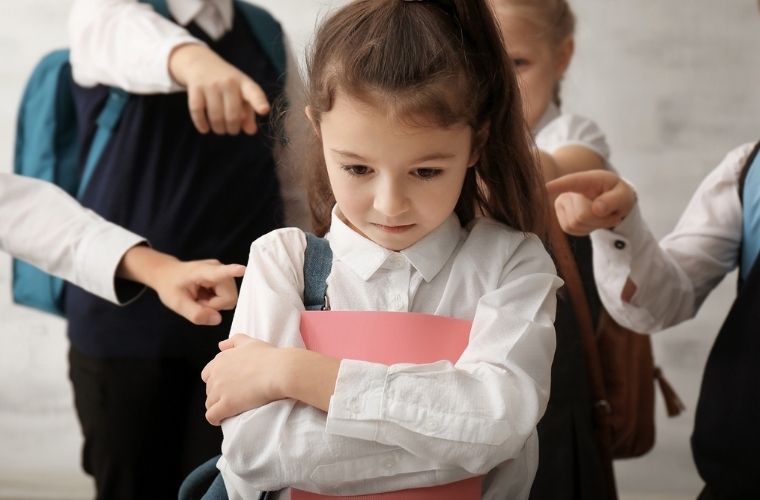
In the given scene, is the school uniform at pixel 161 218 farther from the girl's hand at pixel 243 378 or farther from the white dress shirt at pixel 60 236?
the girl's hand at pixel 243 378

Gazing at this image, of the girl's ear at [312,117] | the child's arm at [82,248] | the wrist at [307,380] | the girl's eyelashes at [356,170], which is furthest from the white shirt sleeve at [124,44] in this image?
the wrist at [307,380]

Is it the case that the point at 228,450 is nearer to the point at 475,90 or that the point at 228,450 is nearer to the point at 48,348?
the point at 475,90

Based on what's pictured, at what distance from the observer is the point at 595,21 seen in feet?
6.97

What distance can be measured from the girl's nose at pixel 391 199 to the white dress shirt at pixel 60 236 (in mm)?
410

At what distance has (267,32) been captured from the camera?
5.08ft

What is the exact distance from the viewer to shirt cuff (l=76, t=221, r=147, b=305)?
3.98 feet

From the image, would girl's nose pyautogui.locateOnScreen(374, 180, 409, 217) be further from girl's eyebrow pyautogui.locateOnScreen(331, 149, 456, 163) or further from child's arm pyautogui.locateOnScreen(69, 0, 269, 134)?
child's arm pyautogui.locateOnScreen(69, 0, 269, 134)

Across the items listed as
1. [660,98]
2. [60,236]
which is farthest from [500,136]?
[660,98]

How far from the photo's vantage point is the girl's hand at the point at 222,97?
122cm

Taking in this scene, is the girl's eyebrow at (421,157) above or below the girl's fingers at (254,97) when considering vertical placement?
above

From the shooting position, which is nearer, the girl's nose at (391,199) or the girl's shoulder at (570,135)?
the girl's nose at (391,199)

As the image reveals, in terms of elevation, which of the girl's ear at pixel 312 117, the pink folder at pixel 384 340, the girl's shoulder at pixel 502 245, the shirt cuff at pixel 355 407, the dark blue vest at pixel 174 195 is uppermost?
the girl's ear at pixel 312 117

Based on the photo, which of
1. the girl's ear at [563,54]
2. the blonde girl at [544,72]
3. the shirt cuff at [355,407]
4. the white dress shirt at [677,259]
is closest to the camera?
the shirt cuff at [355,407]

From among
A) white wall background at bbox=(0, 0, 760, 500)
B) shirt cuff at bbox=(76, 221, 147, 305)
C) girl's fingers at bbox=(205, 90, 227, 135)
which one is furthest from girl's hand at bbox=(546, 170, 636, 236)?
white wall background at bbox=(0, 0, 760, 500)
